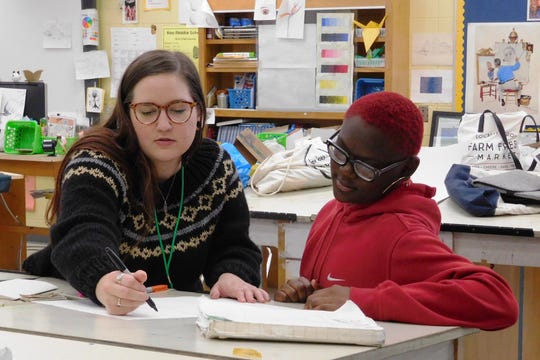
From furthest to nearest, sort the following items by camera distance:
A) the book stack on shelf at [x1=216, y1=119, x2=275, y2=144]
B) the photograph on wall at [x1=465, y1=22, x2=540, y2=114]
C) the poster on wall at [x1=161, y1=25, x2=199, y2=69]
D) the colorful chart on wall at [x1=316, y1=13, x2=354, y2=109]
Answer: the poster on wall at [x1=161, y1=25, x2=199, y2=69]
the book stack on shelf at [x1=216, y1=119, x2=275, y2=144]
the colorful chart on wall at [x1=316, y1=13, x2=354, y2=109]
the photograph on wall at [x1=465, y1=22, x2=540, y2=114]

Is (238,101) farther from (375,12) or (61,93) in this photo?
(61,93)

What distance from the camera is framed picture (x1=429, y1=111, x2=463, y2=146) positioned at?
5.02 meters

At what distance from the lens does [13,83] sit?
548 cm

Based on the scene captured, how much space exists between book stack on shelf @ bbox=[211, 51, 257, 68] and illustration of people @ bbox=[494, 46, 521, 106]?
1.57 metres

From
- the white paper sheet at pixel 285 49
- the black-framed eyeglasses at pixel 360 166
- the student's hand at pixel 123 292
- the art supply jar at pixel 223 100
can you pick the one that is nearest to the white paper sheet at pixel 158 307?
the student's hand at pixel 123 292

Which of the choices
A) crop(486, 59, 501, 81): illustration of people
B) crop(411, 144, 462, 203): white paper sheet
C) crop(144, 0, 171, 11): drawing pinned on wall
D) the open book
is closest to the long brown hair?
the open book

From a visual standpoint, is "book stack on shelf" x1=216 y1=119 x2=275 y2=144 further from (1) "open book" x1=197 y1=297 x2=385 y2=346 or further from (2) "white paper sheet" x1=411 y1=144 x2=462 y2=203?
(1) "open book" x1=197 y1=297 x2=385 y2=346

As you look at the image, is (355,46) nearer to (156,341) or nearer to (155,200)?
(155,200)

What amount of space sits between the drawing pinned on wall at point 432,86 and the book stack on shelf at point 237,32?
109cm

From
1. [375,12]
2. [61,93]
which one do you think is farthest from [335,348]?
[61,93]

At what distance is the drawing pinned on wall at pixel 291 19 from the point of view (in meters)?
5.10

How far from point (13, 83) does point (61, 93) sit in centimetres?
99

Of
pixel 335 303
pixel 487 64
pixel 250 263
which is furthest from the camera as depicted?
pixel 487 64

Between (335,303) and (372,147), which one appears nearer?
(335,303)
